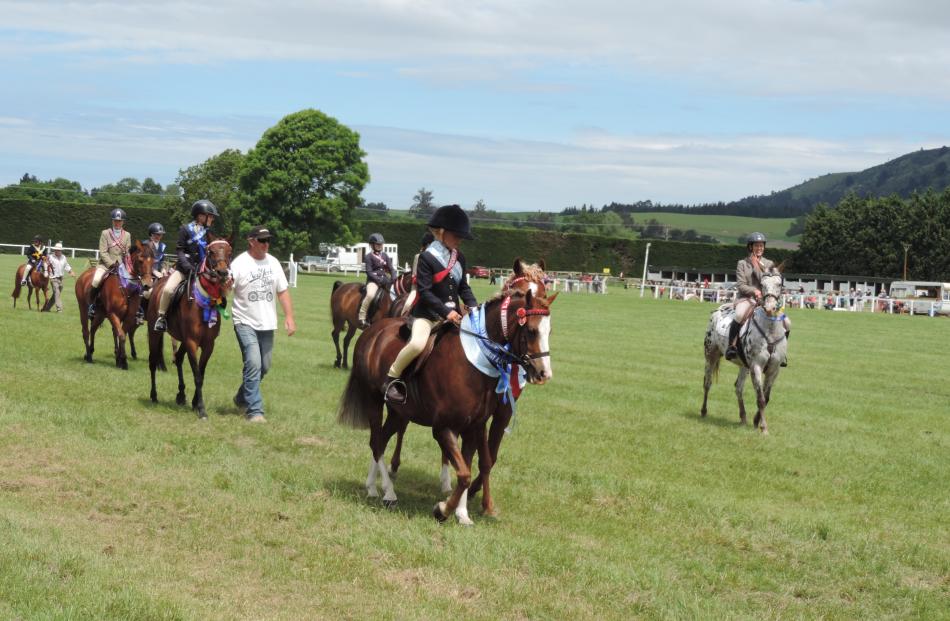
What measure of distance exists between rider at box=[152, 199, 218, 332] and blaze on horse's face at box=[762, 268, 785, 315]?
27.2 ft

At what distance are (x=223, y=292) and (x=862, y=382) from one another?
15.2m

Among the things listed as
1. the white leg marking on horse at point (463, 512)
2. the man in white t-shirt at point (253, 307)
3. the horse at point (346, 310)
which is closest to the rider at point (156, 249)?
the horse at point (346, 310)

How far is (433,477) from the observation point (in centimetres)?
1116

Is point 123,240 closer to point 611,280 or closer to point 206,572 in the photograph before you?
point 206,572

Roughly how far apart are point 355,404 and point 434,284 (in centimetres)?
180

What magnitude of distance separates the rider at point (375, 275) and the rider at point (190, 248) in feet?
17.3

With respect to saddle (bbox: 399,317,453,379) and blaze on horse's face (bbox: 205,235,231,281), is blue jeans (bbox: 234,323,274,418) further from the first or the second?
saddle (bbox: 399,317,453,379)

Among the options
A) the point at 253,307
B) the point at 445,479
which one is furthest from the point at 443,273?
the point at 253,307

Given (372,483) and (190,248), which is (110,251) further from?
(372,483)

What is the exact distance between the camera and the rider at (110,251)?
19344 mm

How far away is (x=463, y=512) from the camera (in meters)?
9.13

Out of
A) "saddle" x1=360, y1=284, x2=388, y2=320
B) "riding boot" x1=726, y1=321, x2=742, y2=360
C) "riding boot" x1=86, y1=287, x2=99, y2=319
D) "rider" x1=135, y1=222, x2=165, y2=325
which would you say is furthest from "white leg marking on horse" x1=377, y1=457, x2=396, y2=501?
"riding boot" x1=86, y1=287, x2=99, y2=319

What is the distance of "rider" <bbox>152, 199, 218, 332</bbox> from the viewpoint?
47.9ft

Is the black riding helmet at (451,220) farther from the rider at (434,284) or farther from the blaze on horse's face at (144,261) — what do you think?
the blaze on horse's face at (144,261)
